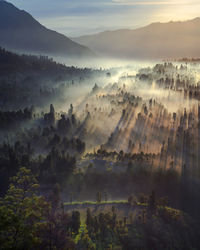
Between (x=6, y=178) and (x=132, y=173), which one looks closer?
(x=6, y=178)

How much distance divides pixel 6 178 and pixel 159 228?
98.4 metres

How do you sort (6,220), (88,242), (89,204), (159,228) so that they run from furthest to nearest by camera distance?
1. (89,204)
2. (159,228)
3. (88,242)
4. (6,220)

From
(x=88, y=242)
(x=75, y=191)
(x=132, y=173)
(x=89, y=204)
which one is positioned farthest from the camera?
(x=132, y=173)

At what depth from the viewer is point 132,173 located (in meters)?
168

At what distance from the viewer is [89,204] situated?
13125cm

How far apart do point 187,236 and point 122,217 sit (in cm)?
3139

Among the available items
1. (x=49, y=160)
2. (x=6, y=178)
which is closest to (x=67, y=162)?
(x=49, y=160)

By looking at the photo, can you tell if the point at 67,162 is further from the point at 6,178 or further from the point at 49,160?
the point at 6,178

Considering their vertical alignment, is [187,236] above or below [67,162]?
below

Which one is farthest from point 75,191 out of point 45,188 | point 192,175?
point 192,175

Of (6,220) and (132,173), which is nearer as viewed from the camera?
(6,220)

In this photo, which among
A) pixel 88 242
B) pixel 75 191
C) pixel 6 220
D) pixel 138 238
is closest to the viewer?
pixel 6 220

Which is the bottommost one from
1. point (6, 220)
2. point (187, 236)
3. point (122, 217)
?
point (187, 236)

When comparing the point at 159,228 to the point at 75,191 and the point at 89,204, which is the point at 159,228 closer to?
the point at 89,204
